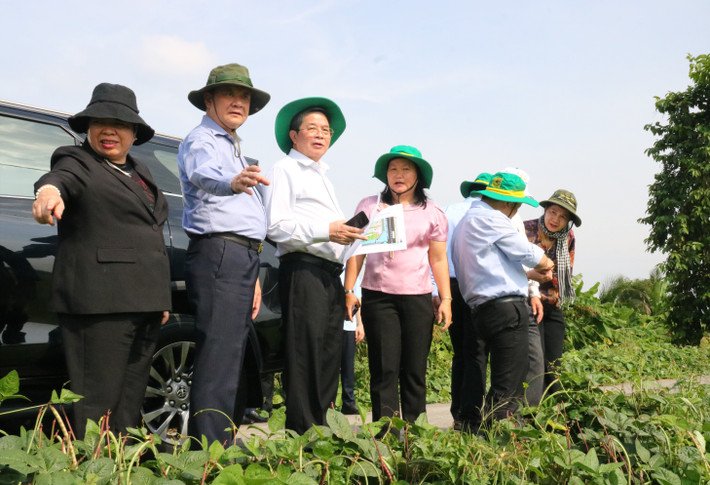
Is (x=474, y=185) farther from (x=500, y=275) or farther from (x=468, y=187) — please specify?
(x=500, y=275)

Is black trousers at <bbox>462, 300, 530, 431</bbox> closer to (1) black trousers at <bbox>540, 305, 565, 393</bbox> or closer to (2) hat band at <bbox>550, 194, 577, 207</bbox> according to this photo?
(1) black trousers at <bbox>540, 305, 565, 393</bbox>

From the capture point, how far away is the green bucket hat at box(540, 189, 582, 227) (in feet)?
18.0

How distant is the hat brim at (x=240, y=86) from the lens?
3.66m

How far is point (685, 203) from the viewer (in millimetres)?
18250

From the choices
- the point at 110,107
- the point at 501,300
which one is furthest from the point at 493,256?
the point at 110,107

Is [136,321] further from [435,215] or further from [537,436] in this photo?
[435,215]

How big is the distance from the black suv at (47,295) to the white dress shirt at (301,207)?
0.80m

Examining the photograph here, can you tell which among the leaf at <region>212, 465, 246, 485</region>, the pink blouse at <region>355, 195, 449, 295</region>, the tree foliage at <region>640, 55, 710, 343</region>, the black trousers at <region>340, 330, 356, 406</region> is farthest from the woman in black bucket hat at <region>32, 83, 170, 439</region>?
the tree foliage at <region>640, 55, 710, 343</region>

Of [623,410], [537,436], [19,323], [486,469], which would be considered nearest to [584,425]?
[623,410]

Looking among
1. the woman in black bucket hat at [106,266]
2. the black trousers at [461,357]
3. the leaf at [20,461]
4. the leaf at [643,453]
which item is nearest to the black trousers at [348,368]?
the black trousers at [461,357]

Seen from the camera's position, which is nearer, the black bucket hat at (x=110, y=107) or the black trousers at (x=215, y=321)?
the black bucket hat at (x=110, y=107)

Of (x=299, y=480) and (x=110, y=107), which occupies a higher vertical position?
(x=110, y=107)

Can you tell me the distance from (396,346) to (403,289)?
1.15 ft

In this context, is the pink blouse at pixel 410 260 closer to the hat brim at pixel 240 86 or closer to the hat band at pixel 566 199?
the hat brim at pixel 240 86
